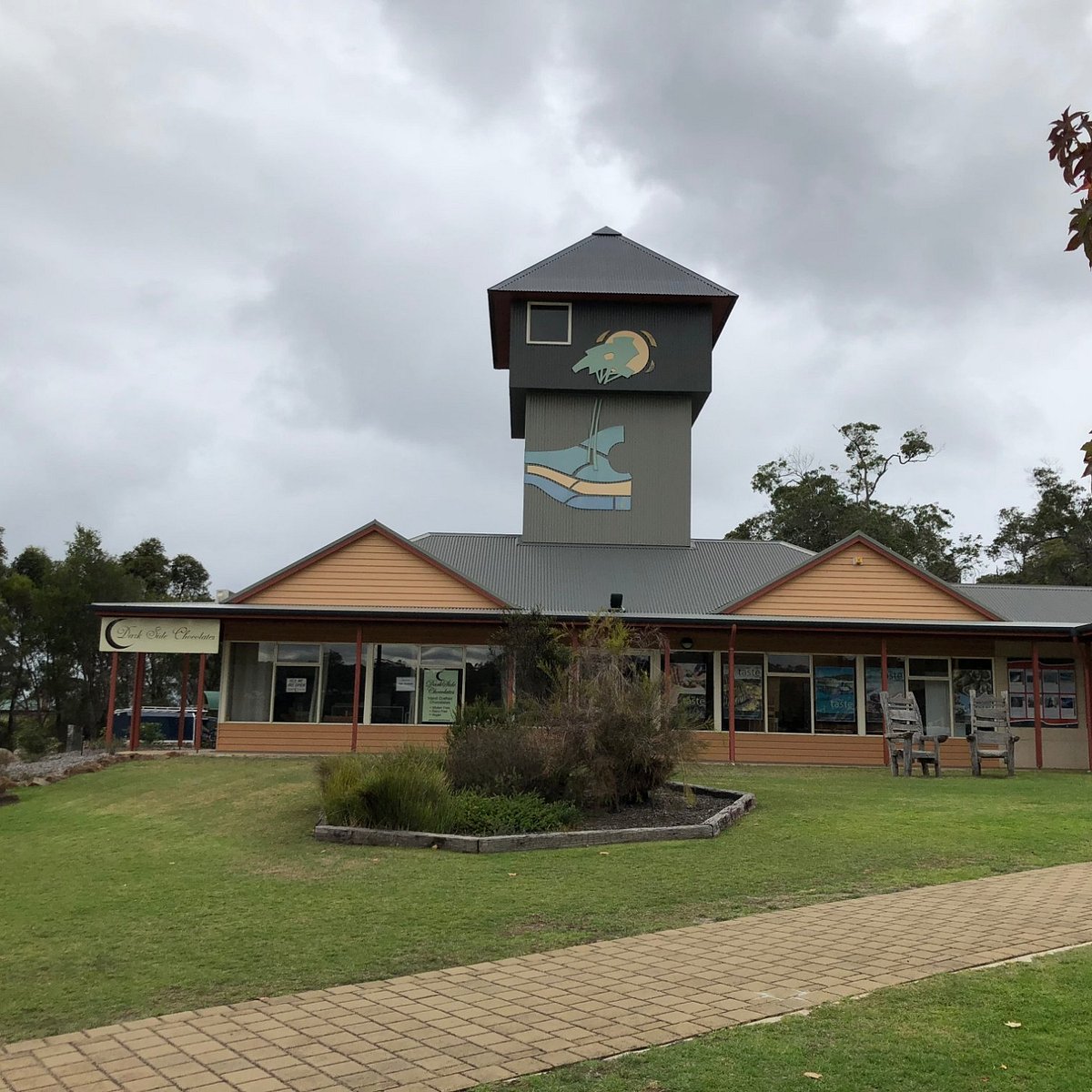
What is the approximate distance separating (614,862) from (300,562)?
16431mm

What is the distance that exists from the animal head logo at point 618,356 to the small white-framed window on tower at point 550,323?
2.82ft

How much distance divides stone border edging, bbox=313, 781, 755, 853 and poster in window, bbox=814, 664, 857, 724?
13325 mm

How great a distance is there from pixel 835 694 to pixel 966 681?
3008 millimetres

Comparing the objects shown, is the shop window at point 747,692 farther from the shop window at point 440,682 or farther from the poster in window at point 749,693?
the shop window at point 440,682

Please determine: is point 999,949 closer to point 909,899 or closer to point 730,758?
point 909,899

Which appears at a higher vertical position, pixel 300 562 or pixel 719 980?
pixel 300 562

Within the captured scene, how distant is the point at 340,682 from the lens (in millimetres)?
23719

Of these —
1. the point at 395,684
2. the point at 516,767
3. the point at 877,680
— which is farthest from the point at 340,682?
the point at 516,767

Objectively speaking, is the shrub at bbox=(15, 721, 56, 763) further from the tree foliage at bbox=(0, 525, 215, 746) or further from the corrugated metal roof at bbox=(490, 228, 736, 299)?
the corrugated metal roof at bbox=(490, 228, 736, 299)

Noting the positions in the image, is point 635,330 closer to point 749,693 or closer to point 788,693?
point 749,693

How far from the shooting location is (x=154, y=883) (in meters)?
8.62

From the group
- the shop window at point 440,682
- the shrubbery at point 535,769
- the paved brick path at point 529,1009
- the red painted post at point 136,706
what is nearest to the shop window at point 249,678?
the red painted post at point 136,706

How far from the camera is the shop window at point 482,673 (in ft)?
77.5

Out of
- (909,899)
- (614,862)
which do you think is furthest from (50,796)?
(909,899)
